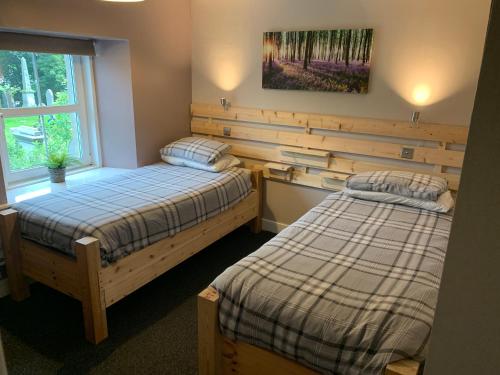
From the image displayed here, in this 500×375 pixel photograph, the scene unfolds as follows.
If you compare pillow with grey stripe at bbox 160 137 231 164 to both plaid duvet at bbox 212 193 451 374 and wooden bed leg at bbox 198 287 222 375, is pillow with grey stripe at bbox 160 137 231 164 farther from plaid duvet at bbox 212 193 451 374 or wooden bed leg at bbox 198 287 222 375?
wooden bed leg at bbox 198 287 222 375

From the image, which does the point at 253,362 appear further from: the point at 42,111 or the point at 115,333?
the point at 42,111

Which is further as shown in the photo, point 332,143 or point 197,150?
point 197,150

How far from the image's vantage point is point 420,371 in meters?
1.25

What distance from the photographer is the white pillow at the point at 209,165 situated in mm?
3342

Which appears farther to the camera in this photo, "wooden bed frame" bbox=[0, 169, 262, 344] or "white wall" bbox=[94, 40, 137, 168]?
"white wall" bbox=[94, 40, 137, 168]

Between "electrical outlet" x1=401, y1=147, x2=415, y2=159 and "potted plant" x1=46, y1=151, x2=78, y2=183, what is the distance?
8.79ft

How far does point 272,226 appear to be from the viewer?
375 cm

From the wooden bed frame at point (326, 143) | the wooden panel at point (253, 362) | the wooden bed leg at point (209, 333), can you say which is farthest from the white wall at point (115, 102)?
the wooden panel at point (253, 362)

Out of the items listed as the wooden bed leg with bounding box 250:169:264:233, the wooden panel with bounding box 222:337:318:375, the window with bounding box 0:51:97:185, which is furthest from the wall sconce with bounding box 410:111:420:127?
the window with bounding box 0:51:97:185

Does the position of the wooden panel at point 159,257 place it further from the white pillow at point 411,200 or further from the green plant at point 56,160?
the green plant at point 56,160

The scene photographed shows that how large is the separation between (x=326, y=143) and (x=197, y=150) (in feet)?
3.71

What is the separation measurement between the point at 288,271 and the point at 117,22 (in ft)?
8.16

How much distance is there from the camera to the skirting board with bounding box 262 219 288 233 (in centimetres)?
371

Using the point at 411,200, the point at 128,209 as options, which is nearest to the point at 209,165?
the point at 128,209
